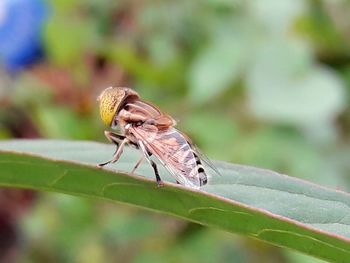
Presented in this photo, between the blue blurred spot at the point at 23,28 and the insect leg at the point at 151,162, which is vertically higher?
the insect leg at the point at 151,162

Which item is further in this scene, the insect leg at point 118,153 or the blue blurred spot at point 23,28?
the blue blurred spot at point 23,28

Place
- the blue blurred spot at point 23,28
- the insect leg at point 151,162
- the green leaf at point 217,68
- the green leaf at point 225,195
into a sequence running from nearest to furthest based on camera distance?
the green leaf at point 225,195 < the insect leg at point 151,162 < the green leaf at point 217,68 < the blue blurred spot at point 23,28

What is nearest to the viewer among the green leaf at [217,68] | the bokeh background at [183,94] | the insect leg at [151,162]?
the insect leg at [151,162]

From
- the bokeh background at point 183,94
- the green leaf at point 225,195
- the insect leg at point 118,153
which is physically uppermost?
the green leaf at point 225,195

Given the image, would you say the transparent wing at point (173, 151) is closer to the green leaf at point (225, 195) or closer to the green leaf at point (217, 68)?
the green leaf at point (225, 195)

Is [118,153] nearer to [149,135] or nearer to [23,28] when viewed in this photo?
[149,135]

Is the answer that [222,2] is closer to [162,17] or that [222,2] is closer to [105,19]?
[162,17]

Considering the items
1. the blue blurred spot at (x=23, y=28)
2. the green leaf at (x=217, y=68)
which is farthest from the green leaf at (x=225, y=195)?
the blue blurred spot at (x=23, y=28)

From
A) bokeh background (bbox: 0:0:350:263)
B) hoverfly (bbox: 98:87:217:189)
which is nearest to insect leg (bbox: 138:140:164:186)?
hoverfly (bbox: 98:87:217:189)
